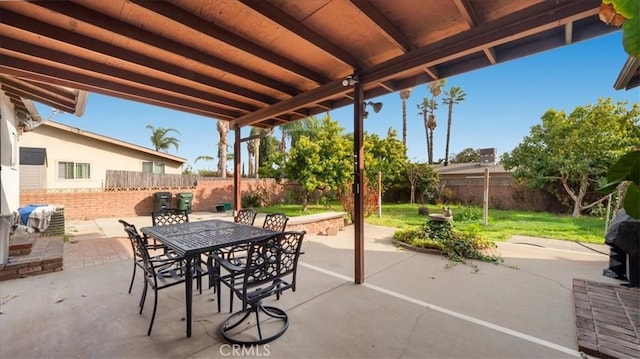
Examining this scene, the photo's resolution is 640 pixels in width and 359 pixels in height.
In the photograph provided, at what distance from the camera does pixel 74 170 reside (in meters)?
10.9

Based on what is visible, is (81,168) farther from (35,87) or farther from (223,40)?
(223,40)

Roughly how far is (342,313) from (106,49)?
3831 mm

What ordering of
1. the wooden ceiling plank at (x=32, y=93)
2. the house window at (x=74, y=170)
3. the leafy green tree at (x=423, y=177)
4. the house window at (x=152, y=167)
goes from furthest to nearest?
the leafy green tree at (x=423, y=177)
the house window at (x=152, y=167)
the house window at (x=74, y=170)
the wooden ceiling plank at (x=32, y=93)

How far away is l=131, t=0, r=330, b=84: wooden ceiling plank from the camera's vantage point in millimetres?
2293

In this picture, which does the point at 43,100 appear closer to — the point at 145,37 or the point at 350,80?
the point at 145,37

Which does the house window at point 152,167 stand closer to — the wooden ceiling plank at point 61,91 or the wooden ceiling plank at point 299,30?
the wooden ceiling plank at point 61,91

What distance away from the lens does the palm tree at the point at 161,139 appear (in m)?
21.8

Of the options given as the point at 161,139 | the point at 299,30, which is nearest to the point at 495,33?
the point at 299,30

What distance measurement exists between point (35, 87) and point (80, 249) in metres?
2.96

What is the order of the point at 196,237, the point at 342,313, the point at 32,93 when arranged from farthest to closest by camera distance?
the point at 32,93
the point at 196,237
the point at 342,313

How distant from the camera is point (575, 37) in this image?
93.5 inches

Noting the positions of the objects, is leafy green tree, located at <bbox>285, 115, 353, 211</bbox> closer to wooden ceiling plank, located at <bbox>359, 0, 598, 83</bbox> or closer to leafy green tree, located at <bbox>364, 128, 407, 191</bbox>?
leafy green tree, located at <bbox>364, 128, 407, 191</bbox>

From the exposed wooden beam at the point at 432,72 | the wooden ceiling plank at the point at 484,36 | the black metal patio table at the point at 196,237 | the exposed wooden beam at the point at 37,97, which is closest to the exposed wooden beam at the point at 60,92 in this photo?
the exposed wooden beam at the point at 37,97

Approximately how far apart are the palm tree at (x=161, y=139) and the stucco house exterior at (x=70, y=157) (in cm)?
1051
